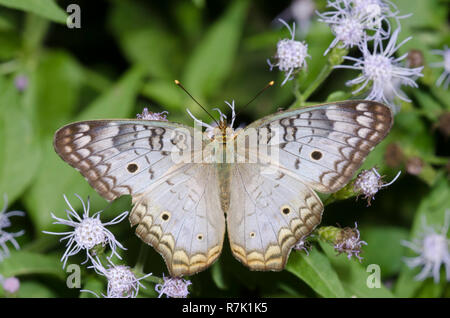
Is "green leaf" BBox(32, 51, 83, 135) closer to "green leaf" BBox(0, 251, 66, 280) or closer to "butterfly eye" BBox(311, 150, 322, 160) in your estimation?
"green leaf" BBox(0, 251, 66, 280)

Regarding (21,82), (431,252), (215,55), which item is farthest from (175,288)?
(21,82)

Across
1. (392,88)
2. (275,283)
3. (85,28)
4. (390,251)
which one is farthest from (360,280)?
(85,28)

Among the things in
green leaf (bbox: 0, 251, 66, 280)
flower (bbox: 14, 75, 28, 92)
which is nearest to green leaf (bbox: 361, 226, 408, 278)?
green leaf (bbox: 0, 251, 66, 280)

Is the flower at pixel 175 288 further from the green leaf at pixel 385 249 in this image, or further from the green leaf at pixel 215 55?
the green leaf at pixel 215 55

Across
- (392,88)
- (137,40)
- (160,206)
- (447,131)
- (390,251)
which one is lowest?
(390,251)

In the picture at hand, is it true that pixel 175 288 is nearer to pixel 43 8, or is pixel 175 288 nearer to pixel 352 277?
pixel 352 277

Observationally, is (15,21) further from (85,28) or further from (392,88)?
(392,88)
